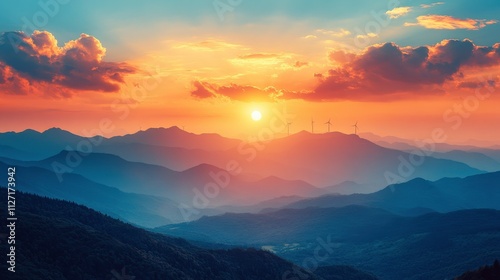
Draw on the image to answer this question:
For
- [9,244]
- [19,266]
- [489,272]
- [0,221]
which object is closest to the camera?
[489,272]

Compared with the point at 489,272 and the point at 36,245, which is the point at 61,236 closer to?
the point at 36,245

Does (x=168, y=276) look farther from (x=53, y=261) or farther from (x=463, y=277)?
(x=463, y=277)

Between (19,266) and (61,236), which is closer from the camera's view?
(19,266)

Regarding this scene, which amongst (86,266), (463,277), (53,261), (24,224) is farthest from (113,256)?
(463,277)

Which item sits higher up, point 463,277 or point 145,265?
point 463,277

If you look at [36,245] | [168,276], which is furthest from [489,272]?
[36,245]

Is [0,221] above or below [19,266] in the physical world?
above

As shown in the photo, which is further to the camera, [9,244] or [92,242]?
[92,242]

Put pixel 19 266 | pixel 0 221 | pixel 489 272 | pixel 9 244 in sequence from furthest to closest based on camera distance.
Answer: pixel 0 221 < pixel 9 244 < pixel 19 266 < pixel 489 272

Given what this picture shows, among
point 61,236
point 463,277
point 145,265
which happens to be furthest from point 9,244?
point 463,277
